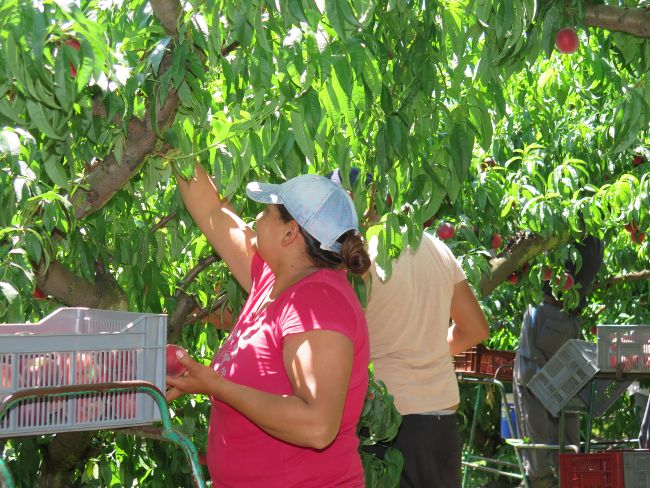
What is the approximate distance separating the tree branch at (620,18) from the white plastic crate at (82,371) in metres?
1.24

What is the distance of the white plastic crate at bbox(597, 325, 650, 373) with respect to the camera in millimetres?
4902

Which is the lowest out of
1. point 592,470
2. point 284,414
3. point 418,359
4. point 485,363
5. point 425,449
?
point 592,470

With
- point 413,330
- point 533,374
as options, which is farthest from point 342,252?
point 533,374

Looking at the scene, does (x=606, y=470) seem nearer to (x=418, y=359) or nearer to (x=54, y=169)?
(x=418, y=359)

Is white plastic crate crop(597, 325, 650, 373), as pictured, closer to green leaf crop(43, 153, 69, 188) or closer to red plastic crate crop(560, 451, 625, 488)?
red plastic crate crop(560, 451, 625, 488)

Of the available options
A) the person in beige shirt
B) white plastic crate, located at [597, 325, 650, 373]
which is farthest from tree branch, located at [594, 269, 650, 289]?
the person in beige shirt

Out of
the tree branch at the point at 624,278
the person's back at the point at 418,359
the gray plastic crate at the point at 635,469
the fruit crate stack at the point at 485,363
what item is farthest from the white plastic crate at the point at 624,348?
the person's back at the point at 418,359

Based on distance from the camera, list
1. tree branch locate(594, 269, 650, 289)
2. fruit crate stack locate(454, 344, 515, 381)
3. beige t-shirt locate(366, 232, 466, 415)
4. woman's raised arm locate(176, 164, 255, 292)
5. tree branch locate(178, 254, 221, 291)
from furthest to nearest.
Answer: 1. tree branch locate(594, 269, 650, 289)
2. fruit crate stack locate(454, 344, 515, 381)
3. beige t-shirt locate(366, 232, 466, 415)
4. tree branch locate(178, 254, 221, 291)
5. woman's raised arm locate(176, 164, 255, 292)

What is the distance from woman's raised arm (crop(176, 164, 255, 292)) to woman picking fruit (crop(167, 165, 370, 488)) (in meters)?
0.27

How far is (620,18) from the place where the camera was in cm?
237

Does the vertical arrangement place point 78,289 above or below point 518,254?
below

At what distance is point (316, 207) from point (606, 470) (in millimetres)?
3107

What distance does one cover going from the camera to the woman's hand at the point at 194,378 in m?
1.87

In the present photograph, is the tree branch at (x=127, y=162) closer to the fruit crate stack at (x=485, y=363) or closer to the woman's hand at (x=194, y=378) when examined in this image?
the woman's hand at (x=194, y=378)
